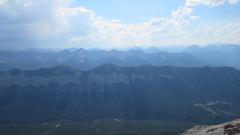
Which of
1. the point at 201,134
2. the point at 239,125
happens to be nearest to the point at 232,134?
the point at 239,125

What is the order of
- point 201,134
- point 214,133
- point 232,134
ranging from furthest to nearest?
point 201,134 < point 214,133 < point 232,134

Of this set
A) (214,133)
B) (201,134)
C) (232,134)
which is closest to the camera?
(232,134)

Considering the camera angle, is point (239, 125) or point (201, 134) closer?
point (239, 125)

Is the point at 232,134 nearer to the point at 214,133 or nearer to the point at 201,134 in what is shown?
the point at 214,133

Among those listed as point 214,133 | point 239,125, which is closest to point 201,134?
point 214,133

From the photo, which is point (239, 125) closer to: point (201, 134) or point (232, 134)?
point (232, 134)

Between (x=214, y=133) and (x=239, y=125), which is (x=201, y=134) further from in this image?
(x=239, y=125)

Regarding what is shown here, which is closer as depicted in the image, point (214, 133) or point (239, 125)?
point (239, 125)
